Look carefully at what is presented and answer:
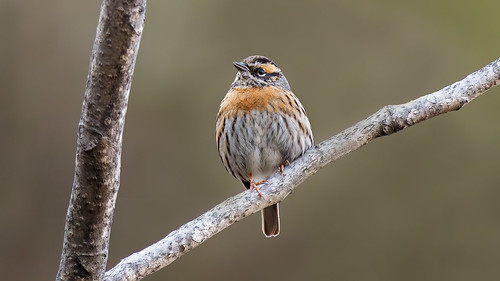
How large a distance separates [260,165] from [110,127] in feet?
9.11

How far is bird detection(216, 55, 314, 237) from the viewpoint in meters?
5.02

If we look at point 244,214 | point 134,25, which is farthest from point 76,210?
point 244,214

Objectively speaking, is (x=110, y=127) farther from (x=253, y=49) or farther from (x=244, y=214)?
(x=253, y=49)

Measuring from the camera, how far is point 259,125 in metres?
5.02

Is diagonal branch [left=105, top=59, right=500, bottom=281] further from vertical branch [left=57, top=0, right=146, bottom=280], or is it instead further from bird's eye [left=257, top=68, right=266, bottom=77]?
bird's eye [left=257, top=68, right=266, bottom=77]

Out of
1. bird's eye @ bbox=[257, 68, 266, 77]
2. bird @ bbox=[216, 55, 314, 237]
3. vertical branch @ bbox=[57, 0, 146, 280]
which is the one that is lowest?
vertical branch @ bbox=[57, 0, 146, 280]

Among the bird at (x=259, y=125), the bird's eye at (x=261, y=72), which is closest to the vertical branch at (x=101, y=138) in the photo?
the bird at (x=259, y=125)

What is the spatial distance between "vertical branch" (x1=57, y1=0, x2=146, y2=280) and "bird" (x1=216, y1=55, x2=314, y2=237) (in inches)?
93.9

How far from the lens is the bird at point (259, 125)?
5.02 meters

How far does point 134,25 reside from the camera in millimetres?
2297

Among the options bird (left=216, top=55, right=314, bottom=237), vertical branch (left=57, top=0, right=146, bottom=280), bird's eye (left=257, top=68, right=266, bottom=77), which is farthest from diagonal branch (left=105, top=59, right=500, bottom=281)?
bird's eye (left=257, top=68, right=266, bottom=77)

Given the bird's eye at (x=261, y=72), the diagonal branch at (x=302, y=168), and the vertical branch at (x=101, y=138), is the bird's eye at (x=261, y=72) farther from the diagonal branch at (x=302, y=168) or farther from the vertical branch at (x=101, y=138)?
the vertical branch at (x=101, y=138)

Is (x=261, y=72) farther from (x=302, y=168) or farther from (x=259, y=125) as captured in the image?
(x=302, y=168)

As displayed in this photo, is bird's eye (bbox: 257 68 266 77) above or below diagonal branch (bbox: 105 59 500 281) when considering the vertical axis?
above
